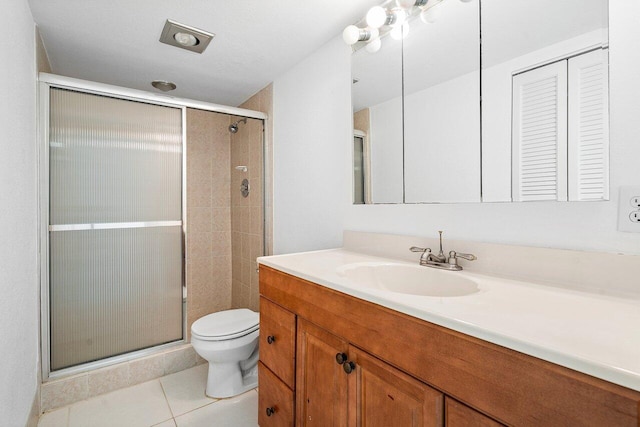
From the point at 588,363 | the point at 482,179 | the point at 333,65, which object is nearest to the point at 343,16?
the point at 333,65

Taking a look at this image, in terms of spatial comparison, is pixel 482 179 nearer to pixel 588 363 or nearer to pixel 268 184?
pixel 588 363

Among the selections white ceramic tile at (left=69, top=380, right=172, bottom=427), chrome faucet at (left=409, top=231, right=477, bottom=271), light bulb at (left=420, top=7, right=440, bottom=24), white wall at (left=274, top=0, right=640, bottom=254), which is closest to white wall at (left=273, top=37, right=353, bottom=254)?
white wall at (left=274, top=0, right=640, bottom=254)

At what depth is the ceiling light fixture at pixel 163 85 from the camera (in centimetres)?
242

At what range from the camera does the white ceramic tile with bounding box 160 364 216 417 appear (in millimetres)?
1778

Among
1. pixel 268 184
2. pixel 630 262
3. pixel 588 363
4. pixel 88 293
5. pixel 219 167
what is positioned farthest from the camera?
pixel 219 167

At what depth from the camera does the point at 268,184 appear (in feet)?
8.15

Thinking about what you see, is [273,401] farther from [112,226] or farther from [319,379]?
[112,226]

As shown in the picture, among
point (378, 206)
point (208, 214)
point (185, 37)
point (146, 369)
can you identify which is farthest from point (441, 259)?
point (208, 214)

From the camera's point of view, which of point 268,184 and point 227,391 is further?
point 268,184

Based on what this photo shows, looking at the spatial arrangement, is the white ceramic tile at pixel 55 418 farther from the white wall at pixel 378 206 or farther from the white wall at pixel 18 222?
the white wall at pixel 378 206

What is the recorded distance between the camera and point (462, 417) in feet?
2.06

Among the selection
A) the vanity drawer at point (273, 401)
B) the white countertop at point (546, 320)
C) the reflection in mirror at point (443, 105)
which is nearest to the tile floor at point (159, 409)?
the vanity drawer at point (273, 401)

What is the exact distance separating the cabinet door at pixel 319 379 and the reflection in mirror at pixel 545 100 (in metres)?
0.80

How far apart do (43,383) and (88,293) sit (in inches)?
20.6
